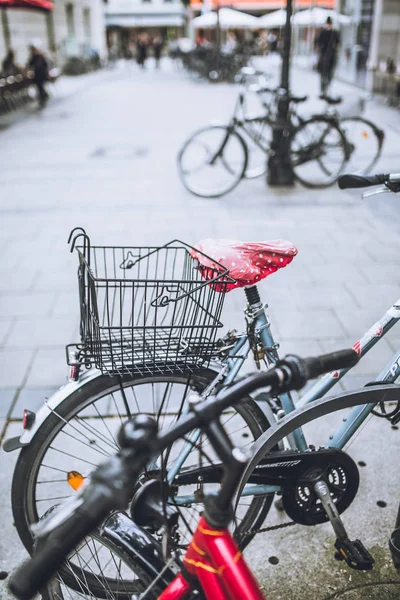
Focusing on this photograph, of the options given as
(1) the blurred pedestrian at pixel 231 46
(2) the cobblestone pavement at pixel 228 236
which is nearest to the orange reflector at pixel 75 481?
(2) the cobblestone pavement at pixel 228 236

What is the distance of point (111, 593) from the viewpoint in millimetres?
1974

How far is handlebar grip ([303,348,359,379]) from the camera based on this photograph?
112 cm

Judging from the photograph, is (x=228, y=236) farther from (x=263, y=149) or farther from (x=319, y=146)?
(x=319, y=146)

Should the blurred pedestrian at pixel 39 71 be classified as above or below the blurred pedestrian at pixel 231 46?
below

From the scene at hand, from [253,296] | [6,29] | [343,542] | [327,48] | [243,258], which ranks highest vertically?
[6,29]

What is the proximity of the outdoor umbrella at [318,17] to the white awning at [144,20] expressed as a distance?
26.6 metres

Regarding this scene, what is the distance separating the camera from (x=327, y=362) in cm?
116

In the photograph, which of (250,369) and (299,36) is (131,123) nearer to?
(250,369)

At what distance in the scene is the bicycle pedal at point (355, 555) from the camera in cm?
199

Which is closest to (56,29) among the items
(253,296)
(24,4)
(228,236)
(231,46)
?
(231,46)

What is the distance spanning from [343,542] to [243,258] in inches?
44.2

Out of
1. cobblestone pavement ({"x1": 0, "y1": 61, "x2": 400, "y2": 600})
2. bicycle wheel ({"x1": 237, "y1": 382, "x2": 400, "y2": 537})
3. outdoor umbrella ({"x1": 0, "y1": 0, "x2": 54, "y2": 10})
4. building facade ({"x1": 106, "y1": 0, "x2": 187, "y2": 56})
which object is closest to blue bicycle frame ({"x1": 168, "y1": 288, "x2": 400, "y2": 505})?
bicycle wheel ({"x1": 237, "y1": 382, "x2": 400, "y2": 537})

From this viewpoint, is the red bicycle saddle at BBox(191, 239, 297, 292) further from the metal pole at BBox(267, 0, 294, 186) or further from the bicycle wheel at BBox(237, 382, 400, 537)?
the metal pole at BBox(267, 0, 294, 186)

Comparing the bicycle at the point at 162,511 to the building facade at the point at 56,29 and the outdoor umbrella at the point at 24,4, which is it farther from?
the building facade at the point at 56,29
